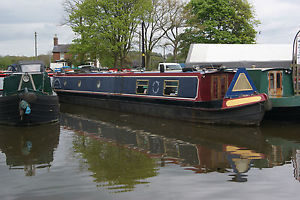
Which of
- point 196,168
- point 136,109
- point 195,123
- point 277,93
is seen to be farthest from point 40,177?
point 277,93

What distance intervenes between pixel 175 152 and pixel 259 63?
1890 centimetres

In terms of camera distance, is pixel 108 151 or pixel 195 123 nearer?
pixel 108 151

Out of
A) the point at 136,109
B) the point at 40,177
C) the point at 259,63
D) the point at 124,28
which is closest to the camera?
the point at 40,177

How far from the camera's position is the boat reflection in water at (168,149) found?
7.03 metres

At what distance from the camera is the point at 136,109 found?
15195 mm

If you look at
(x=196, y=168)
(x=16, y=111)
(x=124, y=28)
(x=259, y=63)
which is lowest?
(x=196, y=168)

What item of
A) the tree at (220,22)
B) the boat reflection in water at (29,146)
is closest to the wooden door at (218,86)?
the boat reflection in water at (29,146)

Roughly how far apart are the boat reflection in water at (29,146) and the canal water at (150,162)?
2cm

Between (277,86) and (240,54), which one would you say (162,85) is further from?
(240,54)

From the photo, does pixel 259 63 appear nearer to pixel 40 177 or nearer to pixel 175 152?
pixel 175 152

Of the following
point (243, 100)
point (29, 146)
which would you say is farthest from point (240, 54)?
point (29, 146)

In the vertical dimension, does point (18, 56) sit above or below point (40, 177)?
above

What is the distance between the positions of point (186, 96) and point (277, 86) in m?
3.59

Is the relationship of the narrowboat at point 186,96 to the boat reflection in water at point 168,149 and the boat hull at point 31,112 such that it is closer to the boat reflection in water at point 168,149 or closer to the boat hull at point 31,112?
the boat reflection in water at point 168,149
